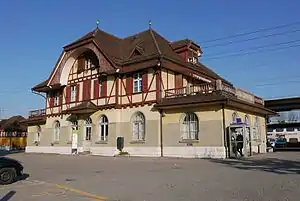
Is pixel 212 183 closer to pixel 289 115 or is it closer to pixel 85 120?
pixel 85 120

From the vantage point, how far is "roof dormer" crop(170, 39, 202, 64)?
3044cm

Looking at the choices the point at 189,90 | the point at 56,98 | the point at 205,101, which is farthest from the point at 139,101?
the point at 56,98

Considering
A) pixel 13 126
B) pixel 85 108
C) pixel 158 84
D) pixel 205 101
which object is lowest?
pixel 13 126

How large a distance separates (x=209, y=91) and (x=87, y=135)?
12.6 metres

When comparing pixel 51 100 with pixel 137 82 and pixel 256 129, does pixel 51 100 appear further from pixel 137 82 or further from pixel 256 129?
pixel 256 129

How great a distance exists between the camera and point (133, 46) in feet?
99.6

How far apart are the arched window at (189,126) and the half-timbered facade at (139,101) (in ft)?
0.23

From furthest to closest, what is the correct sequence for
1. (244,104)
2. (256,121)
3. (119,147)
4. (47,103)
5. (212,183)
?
(47,103) < (256,121) < (119,147) < (244,104) < (212,183)

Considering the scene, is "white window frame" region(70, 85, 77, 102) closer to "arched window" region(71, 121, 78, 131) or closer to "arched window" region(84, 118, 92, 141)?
"arched window" region(71, 121, 78, 131)

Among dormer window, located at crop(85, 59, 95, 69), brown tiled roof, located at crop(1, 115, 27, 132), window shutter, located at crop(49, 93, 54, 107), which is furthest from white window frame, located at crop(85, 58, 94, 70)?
brown tiled roof, located at crop(1, 115, 27, 132)

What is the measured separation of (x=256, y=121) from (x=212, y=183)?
1924 cm

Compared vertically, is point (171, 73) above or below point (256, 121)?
above

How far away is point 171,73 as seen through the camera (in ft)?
87.6

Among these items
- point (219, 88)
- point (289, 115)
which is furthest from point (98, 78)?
point (289, 115)
